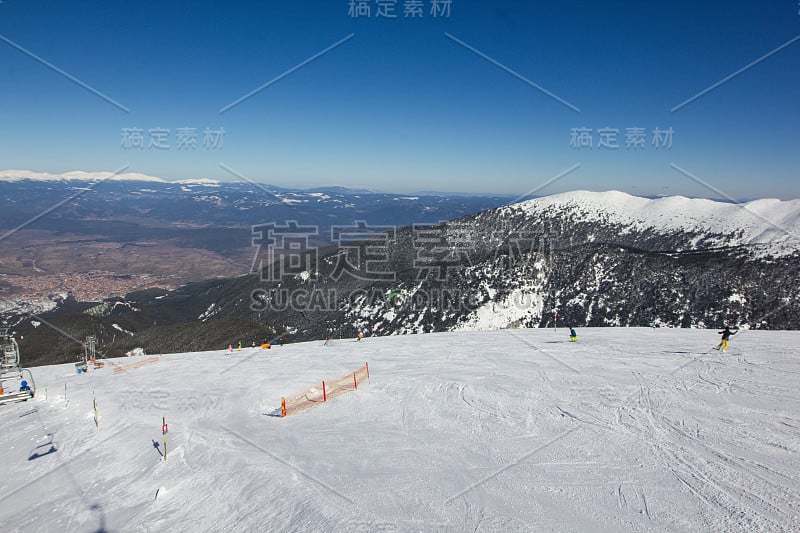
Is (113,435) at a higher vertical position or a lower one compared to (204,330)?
higher

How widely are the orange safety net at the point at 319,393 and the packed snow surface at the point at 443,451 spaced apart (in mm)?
531

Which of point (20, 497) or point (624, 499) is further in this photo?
Answer: point (20, 497)

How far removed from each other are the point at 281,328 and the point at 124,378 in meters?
43.7

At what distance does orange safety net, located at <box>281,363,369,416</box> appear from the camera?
16141mm

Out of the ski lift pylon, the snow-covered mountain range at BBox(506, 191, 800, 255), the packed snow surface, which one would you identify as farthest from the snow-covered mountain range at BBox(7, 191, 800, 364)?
the packed snow surface

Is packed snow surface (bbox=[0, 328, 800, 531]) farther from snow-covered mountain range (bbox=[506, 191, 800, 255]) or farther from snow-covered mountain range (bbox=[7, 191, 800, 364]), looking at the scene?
snow-covered mountain range (bbox=[506, 191, 800, 255])

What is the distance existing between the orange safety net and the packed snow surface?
0.53 m

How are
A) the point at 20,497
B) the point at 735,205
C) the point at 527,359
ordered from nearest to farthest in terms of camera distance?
1. the point at 20,497
2. the point at 527,359
3. the point at 735,205

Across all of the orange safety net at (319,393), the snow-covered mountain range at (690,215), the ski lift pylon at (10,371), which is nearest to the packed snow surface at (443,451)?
the orange safety net at (319,393)

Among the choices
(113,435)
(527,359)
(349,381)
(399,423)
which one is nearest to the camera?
(399,423)

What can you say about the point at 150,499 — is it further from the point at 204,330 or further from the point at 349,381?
the point at 204,330

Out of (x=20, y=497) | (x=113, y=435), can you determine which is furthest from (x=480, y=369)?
(x=20, y=497)

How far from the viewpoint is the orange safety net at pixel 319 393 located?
1614 cm

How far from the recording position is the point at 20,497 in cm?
1130
